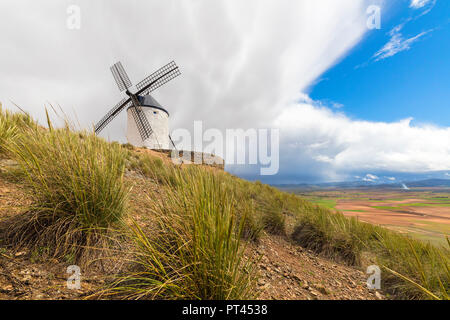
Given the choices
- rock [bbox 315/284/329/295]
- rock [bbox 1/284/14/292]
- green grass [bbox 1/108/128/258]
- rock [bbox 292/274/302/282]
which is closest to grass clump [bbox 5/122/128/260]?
green grass [bbox 1/108/128/258]

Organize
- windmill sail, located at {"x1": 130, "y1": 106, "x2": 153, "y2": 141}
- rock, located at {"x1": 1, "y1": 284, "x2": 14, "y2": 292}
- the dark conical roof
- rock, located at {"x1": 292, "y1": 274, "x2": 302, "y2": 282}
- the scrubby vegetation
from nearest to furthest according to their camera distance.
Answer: rock, located at {"x1": 1, "y1": 284, "x2": 14, "y2": 292}
the scrubby vegetation
rock, located at {"x1": 292, "y1": 274, "x2": 302, "y2": 282}
windmill sail, located at {"x1": 130, "y1": 106, "x2": 153, "y2": 141}
the dark conical roof

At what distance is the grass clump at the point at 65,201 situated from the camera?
1.89 meters

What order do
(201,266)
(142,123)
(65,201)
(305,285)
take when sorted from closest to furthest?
(201,266) → (65,201) → (305,285) → (142,123)

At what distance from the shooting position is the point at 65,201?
200cm

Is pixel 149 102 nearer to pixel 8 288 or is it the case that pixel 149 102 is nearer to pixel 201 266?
pixel 8 288

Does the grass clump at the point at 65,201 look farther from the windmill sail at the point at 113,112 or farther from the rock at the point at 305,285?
the windmill sail at the point at 113,112

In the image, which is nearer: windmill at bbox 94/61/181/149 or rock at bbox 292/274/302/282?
rock at bbox 292/274/302/282

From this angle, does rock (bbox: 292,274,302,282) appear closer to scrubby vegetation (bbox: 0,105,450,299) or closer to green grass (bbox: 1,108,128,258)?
scrubby vegetation (bbox: 0,105,450,299)

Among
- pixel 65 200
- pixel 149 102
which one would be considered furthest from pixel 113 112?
pixel 65 200

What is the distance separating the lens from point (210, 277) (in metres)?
1.51

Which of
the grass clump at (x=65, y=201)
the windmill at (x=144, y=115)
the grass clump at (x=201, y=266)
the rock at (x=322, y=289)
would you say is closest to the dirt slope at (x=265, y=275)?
the rock at (x=322, y=289)

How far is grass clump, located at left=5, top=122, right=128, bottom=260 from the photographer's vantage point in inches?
74.3
